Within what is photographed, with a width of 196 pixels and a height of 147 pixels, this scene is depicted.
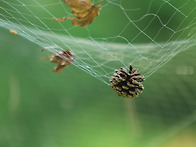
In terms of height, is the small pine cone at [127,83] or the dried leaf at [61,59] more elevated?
the dried leaf at [61,59]

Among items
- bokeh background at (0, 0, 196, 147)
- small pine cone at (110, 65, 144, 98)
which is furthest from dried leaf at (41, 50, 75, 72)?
bokeh background at (0, 0, 196, 147)

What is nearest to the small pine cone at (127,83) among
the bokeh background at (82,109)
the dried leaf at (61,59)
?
the dried leaf at (61,59)

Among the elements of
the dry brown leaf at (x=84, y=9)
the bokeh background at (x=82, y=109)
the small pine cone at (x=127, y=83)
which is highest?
the bokeh background at (x=82, y=109)

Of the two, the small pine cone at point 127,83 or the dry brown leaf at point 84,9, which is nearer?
the dry brown leaf at point 84,9

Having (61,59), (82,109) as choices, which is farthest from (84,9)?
(82,109)

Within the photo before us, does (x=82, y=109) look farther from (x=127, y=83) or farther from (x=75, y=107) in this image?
(x=127, y=83)

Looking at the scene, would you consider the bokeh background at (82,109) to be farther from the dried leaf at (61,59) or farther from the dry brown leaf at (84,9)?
the dry brown leaf at (84,9)

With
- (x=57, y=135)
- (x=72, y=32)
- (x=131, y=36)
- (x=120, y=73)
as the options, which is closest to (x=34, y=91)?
(x=57, y=135)

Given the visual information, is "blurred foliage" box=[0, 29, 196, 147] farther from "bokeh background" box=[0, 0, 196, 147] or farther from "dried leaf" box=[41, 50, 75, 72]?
"dried leaf" box=[41, 50, 75, 72]
